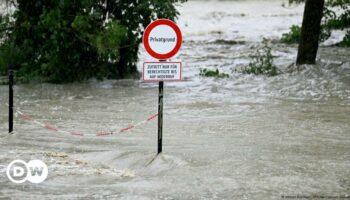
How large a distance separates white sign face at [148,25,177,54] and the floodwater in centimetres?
160

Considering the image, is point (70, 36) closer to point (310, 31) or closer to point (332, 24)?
point (310, 31)

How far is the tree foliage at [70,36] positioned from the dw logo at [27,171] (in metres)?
8.44

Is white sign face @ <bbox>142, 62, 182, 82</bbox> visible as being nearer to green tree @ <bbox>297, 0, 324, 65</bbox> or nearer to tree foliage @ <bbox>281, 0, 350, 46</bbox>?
green tree @ <bbox>297, 0, 324, 65</bbox>

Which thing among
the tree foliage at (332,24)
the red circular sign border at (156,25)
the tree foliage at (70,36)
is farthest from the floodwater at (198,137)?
the red circular sign border at (156,25)

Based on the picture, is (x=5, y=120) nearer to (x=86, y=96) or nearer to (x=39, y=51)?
(x=86, y=96)

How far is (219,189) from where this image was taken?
7.74 metres

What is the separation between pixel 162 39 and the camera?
9.16m

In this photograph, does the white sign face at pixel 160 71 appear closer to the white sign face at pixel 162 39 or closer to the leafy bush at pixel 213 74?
the white sign face at pixel 162 39

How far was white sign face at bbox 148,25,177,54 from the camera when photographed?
9.12m

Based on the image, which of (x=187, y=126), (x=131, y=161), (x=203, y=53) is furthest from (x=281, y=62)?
(x=131, y=161)

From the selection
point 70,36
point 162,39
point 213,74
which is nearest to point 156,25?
point 162,39

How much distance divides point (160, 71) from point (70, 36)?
9.20 m

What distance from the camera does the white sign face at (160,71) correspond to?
363 inches

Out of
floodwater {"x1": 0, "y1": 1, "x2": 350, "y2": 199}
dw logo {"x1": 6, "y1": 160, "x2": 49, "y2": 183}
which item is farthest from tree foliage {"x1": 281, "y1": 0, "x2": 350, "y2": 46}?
dw logo {"x1": 6, "y1": 160, "x2": 49, "y2": 183}
